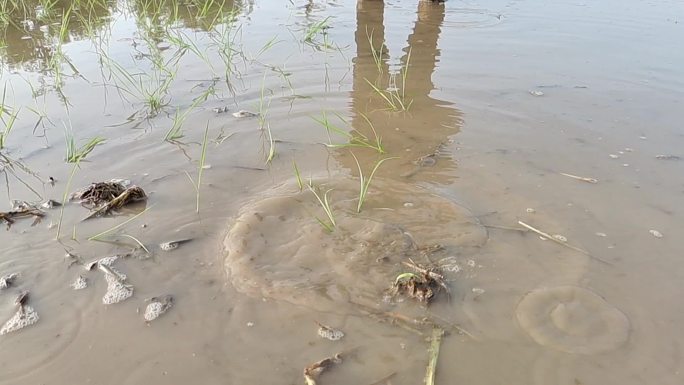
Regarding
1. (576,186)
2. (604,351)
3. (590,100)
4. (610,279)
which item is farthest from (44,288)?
(590,100)

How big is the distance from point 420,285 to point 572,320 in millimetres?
575

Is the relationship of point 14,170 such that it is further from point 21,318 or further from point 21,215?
point 21,318

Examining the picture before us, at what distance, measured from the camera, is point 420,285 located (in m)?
1.93

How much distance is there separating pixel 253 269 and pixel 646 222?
1859 millimetres

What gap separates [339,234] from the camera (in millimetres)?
2312

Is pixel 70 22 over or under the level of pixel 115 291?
over

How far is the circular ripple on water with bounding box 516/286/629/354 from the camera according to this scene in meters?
1.77

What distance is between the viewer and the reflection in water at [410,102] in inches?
117

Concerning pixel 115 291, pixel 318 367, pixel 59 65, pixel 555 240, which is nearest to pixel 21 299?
pixel 115 291

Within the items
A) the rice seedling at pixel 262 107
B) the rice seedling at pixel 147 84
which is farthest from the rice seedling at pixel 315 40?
the rice seedling at pixel 147 84

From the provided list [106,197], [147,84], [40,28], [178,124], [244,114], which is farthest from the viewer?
[40,28]

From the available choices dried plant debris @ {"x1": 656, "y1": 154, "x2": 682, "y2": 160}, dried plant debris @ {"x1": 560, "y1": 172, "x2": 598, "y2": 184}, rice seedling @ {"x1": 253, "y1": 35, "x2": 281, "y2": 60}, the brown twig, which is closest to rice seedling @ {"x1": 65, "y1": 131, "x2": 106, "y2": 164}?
rice seedling @ {"x1": 253, "y1": 35, "x2": 281, "y2": 60}

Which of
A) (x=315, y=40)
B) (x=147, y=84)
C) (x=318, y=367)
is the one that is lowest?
(x=318, y=367)

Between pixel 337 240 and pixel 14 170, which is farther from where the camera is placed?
pixel 14 170
